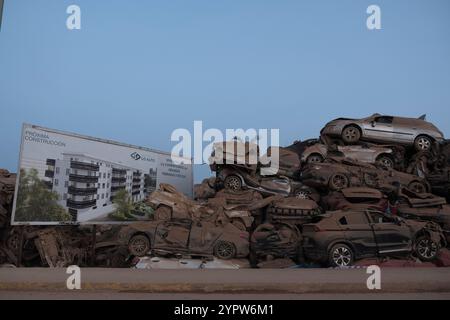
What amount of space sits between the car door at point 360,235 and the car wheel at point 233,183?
16.7 ft

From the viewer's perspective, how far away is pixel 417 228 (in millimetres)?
12586

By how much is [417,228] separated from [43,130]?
1230 centimetres

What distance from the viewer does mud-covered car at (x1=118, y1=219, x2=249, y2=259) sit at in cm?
1301

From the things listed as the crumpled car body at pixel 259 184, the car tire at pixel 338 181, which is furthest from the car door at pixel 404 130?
the crumpled car body at pixel 259 184

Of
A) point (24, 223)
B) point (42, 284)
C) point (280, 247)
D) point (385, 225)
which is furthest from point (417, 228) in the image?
point (24, 223)

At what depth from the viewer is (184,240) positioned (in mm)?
13102

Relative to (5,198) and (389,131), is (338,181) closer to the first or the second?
(389,131)

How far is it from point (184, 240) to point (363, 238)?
506 centimetres

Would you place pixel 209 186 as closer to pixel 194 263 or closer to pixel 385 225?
pixel 194 263

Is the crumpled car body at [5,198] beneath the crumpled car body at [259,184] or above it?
beneath

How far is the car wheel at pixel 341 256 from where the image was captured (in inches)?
467

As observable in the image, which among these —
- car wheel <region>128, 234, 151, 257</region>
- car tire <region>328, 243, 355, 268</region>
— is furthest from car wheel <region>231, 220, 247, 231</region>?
car tire <region>328, 243, 355, 268</region>

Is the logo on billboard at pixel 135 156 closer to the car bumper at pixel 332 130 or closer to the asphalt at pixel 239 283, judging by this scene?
the car bumper at pixel 332 130

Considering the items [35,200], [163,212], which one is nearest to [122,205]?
[163,212]
